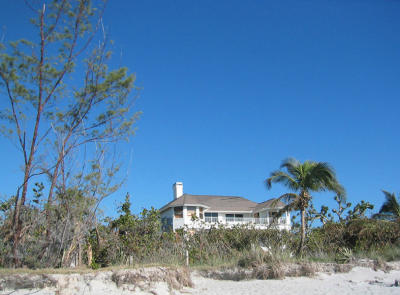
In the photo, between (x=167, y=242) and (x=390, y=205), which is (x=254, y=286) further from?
(x=390, y=205)

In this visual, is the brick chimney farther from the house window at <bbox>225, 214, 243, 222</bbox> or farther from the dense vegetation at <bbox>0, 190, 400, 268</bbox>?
the dense vegetation at <bbox>0, 190, 400, 268</bbox>

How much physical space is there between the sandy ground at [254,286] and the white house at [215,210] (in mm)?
17552

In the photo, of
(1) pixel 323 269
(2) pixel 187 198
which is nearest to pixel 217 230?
(1) pixel 323 269

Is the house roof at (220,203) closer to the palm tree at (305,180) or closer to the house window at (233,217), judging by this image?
the house window at (233,217)

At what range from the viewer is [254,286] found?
1274cm

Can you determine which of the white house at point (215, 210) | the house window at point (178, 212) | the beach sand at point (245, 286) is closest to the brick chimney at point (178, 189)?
the white house at point (215, 210)

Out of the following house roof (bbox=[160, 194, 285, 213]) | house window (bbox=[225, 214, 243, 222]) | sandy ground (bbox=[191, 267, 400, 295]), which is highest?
house roof (bbox=[160, 194, 285, 213])

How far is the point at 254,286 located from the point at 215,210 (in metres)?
23.0

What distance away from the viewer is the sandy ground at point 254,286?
1111 cm

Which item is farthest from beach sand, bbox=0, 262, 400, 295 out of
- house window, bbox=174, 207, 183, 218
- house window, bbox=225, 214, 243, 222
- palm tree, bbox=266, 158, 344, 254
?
house window, bbox=225, 214, 243, 222

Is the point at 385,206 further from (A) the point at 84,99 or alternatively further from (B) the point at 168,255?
(A) the point at 84,99

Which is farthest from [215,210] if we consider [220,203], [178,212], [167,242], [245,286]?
[245,286]

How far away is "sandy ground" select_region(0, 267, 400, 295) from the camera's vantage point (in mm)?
11109

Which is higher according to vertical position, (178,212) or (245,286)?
(178,212)
